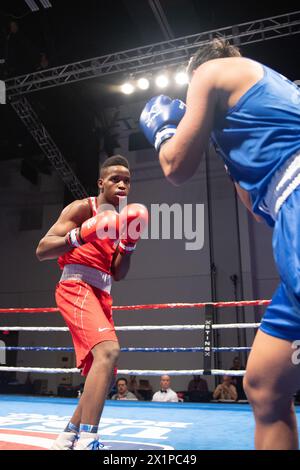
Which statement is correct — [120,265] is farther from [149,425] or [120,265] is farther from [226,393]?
[226,393]

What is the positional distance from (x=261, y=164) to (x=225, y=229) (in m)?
7.55

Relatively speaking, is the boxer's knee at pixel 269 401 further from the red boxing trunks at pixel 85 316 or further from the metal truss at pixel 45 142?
the metal truss at pixel 45 142

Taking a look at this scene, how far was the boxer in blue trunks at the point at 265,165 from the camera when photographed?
33.4 inches

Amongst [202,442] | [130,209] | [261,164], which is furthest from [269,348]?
[202,442]

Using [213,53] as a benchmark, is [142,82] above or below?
above

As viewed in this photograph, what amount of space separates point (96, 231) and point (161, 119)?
2.41 ft

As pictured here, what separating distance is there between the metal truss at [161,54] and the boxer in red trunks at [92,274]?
4.70m

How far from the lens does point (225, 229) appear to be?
329 inches

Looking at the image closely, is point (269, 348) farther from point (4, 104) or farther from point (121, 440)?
point (4, 104)

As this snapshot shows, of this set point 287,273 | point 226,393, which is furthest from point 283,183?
point 226,393

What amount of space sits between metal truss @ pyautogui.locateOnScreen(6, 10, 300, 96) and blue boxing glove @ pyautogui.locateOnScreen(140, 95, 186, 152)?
204 inches

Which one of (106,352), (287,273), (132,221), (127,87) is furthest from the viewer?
(127,87)

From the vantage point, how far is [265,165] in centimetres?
92

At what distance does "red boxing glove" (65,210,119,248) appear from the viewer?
176cm
